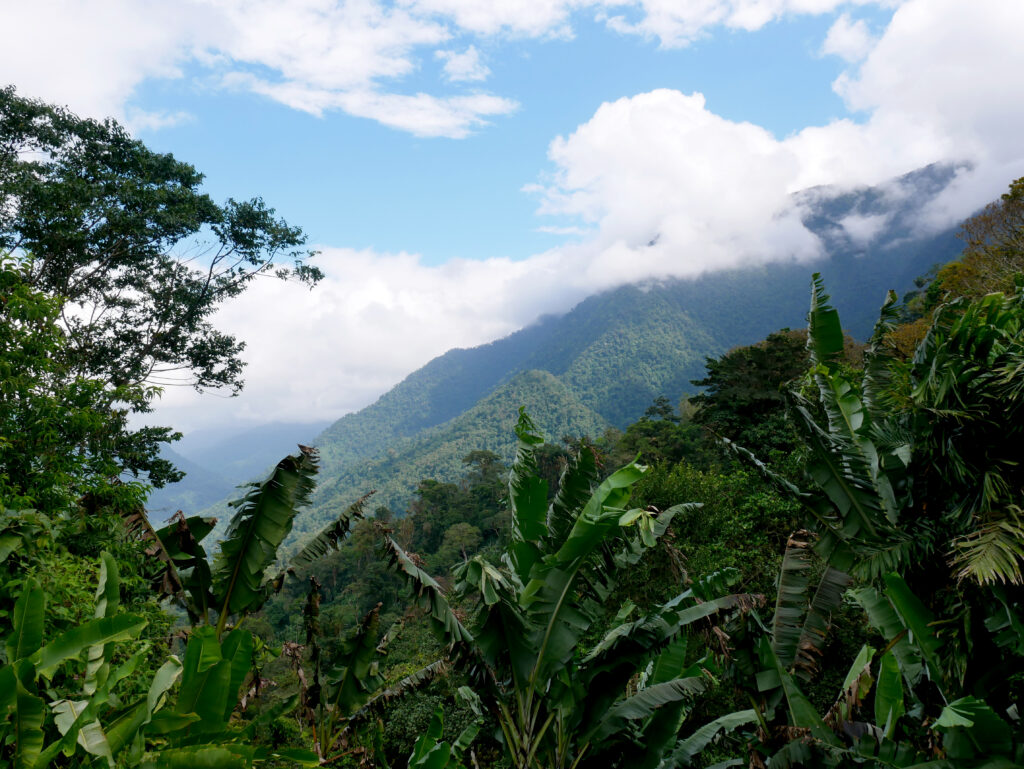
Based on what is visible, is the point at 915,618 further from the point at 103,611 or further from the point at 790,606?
the point at 103,611

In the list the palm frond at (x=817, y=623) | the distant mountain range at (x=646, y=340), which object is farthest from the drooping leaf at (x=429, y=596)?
the distant mountain range at (x=646, y=340)

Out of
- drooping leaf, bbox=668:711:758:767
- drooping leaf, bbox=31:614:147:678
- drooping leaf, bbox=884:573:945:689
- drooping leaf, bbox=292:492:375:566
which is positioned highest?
drooping leaf, bbox=31:614:147:678

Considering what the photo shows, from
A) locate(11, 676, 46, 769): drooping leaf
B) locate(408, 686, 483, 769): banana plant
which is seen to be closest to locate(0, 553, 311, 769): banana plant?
locate(11, 676, 46, 769): drooping leaf

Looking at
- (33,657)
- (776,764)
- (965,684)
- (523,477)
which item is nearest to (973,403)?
(965,684)

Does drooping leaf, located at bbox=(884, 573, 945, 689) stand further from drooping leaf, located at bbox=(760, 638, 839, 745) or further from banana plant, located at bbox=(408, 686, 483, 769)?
banana plant, located at bbox=(408, 686, 483, 769)

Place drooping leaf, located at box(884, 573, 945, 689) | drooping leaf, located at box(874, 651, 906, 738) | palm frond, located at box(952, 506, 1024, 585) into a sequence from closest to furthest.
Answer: palm frond, located at box(952, 506, 1024, 585)
drooping leaf, located at box(874, 651, 906, 738)
drooping leaf, located at box(884, 573, 945, 689)

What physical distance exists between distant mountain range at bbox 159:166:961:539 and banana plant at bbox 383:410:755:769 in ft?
250

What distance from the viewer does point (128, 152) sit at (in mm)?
14453

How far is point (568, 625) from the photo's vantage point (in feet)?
16.4

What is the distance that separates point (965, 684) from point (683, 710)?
232 centimetres

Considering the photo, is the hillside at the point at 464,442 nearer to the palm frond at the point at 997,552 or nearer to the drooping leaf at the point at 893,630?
the drooping leaf at the point at 893,630

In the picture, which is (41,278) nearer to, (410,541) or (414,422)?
(410,541)

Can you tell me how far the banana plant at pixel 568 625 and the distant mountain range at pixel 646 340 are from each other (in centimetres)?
7631

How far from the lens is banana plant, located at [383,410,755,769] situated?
471cm
